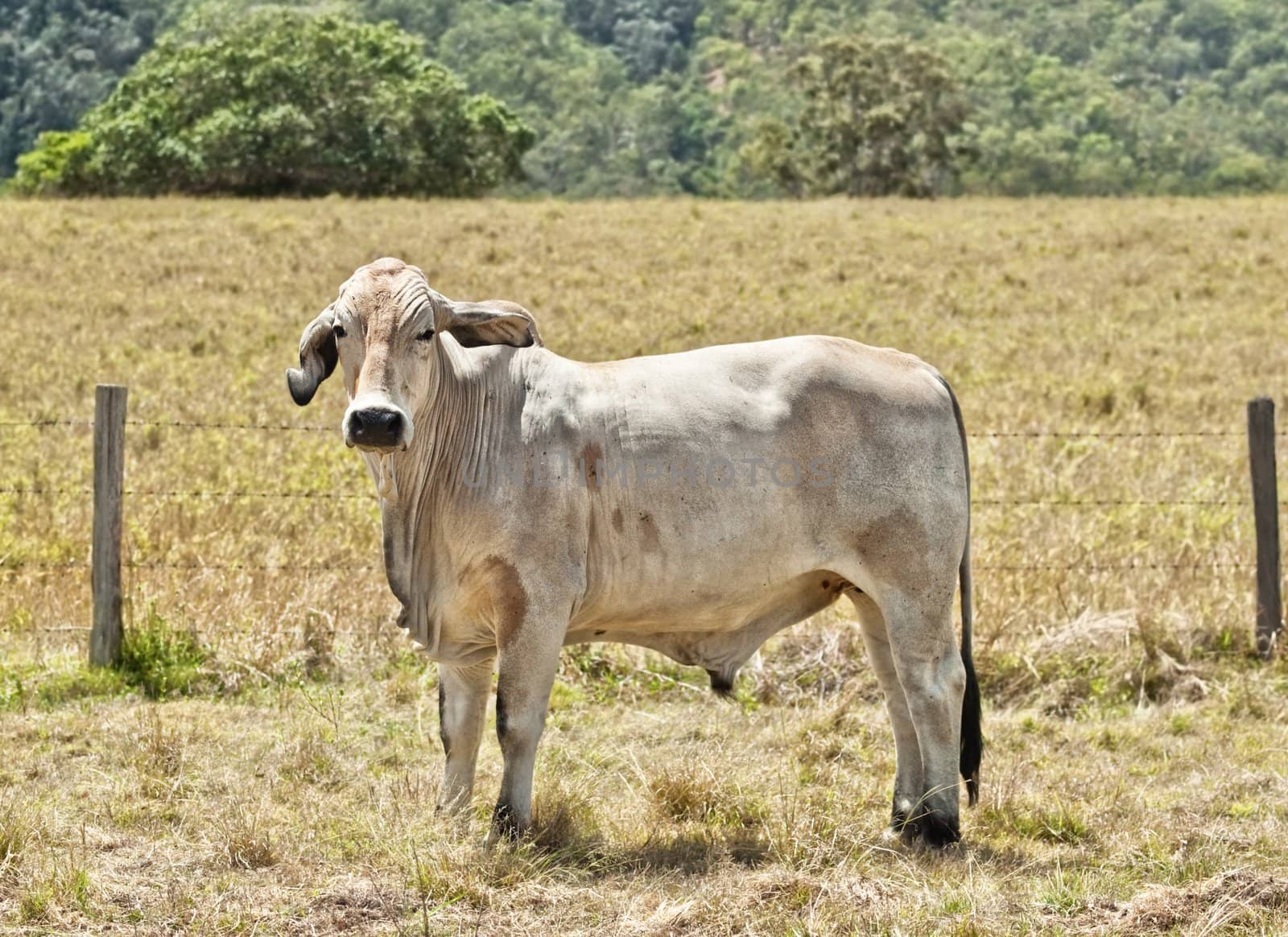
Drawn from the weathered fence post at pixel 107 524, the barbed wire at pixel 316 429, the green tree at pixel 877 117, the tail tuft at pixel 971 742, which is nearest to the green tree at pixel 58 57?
the green tree at pixel 877 117

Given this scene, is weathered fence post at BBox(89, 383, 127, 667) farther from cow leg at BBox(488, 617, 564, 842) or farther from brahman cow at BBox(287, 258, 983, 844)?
cow leg at BBox(488, 617, 564, 842)

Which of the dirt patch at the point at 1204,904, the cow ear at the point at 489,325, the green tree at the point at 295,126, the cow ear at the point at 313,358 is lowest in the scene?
the dirt patch at the point at 1204,904

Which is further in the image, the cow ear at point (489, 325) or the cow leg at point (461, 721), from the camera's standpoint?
the cow leg at point (461, 721)

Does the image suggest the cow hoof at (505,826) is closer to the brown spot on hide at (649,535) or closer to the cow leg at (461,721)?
the cow leg at (461,721)

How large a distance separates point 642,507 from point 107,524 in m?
3.82

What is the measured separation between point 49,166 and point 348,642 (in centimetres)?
4772

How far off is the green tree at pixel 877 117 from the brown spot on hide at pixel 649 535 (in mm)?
46109

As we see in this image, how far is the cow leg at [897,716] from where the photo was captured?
626 cm

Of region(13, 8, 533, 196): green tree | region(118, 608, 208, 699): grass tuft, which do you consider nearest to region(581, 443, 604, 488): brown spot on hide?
region(118, 608, 208, 699): grass tuft

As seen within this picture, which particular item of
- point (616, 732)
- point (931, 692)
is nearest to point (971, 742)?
point (931, 692)

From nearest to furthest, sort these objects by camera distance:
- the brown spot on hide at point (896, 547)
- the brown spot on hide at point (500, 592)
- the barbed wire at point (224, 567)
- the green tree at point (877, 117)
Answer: the brown spot on hide at point (500, 592)
the brown spot on hide at point (896, 547)
the barbed wire at point (224, 567)
the green tree at point (877, 117)

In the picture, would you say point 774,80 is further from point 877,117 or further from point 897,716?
point 897,716

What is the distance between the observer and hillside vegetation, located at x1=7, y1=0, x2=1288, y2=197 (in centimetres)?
6900

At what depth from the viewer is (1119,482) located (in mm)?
12234
